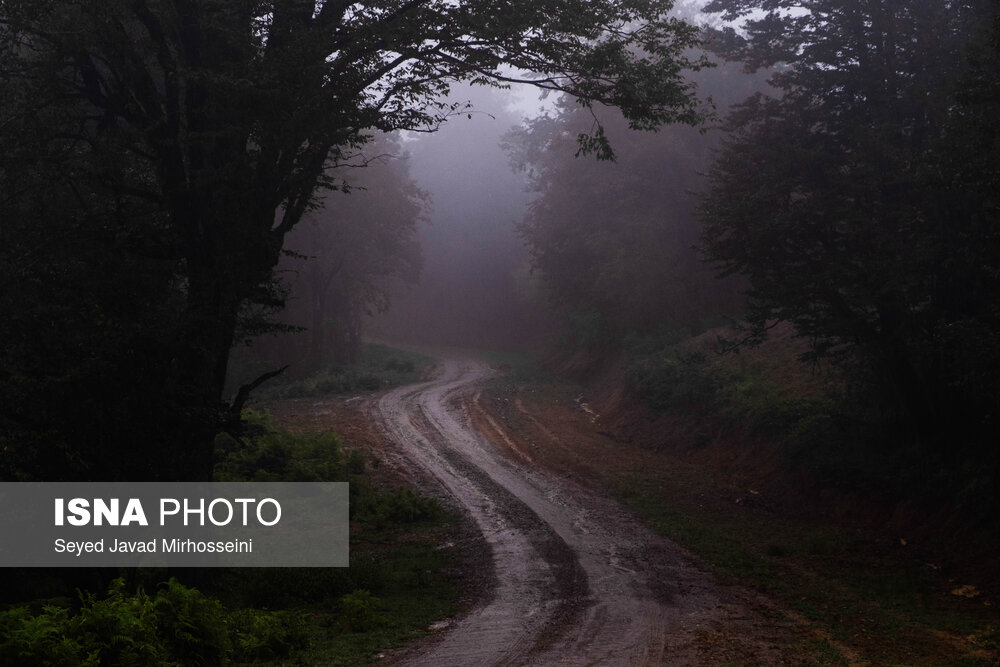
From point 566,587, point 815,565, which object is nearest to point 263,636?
point 566,587

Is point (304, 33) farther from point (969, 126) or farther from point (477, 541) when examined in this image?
point (969, 126)

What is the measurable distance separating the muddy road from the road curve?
18mm

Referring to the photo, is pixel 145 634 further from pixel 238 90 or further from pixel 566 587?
pixel 238 90

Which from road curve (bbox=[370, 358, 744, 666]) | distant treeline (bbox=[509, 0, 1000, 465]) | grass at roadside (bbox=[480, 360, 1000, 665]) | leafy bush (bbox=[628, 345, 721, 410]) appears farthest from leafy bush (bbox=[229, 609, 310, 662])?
leafy bush (bbox=[628, 345, 721, 410])

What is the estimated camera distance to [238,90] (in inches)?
410

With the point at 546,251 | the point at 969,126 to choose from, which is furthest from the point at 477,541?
the point at 546,251

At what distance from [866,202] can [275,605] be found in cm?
1157

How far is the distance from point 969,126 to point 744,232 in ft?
15.5

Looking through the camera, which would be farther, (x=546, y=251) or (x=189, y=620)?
(x=546, y=251)

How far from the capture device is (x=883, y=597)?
10688 mm

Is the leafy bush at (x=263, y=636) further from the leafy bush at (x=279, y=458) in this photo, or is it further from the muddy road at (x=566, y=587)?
the leafy bush at (x=279, y=458)

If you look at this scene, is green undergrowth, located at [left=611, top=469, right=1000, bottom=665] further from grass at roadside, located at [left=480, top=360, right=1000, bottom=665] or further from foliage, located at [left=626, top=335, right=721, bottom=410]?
foliage, located at [left=626, top=335, right=721, bottom=410]

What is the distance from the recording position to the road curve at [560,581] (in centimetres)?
832

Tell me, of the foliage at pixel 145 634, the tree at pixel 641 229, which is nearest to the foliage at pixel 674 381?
the tree at pixel 641 229
